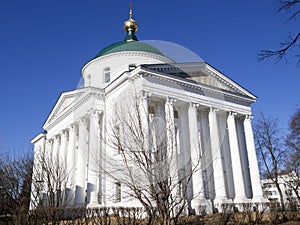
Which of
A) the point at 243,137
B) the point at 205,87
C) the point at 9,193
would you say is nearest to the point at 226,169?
the point at 243,137

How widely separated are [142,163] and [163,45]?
3.71 metres

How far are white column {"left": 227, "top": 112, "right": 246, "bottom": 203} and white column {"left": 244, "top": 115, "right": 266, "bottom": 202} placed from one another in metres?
1.42

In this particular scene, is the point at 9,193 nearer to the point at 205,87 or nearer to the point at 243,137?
the point at 205,87

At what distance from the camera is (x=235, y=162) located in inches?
1115

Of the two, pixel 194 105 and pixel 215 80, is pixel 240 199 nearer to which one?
pixel 194 105

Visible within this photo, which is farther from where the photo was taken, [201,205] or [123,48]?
[123,48]

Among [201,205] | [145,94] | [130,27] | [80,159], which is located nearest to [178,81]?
[145,94]

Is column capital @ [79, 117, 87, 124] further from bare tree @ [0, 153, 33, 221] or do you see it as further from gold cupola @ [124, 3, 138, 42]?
gold cupola @ [124, 3, 138, 42]

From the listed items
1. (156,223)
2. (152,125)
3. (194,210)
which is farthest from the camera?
(194,210)

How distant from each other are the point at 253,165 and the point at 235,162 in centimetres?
239

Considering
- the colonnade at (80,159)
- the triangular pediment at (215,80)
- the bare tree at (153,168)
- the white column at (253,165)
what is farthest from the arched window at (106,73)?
the bare tree at (153,168)

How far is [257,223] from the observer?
1638 centimetres

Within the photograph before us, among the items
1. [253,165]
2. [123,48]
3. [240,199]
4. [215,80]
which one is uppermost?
[123,48]

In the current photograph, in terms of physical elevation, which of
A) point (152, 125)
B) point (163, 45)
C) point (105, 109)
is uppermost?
point (105, 109)
